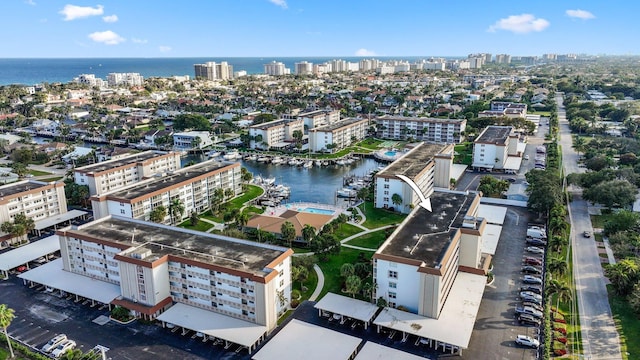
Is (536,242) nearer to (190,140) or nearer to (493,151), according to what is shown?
(493,151)

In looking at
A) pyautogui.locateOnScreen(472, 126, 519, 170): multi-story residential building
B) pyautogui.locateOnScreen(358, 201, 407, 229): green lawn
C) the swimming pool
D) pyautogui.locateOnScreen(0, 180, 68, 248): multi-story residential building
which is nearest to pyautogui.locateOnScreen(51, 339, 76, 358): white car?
pyautogui.locateOnScreen(0, 180, 68, 248): multi-story residential building

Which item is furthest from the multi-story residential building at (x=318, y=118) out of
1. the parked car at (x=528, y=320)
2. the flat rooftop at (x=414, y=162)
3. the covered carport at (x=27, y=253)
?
the parked car at (x=528, y=320)

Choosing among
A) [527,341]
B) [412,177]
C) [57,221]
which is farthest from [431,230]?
[57,221]

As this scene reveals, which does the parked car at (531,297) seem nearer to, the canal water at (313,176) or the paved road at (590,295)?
the paved road at (590,295)

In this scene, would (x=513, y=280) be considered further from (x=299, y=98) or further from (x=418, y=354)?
(x=299, y=98)

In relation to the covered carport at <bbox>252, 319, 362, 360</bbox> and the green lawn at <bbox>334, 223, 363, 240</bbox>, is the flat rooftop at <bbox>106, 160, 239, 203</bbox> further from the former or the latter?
the covered carport at <bbox>252, 319, 362, 360</bbox>

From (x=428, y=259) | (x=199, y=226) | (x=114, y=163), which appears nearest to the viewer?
(x=428, y=259)
